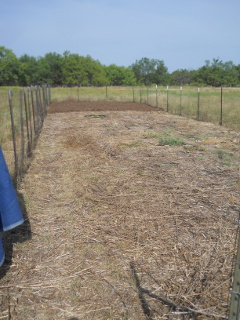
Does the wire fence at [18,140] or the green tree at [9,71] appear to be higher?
the green tree at [9,71]

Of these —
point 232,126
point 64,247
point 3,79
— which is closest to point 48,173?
point 64,247

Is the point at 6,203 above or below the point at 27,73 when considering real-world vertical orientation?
below

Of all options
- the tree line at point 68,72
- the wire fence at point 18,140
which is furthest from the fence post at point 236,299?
the tree line at point 68,72

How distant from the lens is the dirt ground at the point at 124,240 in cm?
238

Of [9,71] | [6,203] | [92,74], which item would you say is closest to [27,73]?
[9,71]

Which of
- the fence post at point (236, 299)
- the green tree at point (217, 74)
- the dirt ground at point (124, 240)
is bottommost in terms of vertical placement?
the dirt ground at point (124, 240)

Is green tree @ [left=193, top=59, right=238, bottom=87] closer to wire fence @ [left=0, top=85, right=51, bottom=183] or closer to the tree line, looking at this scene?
the tree line

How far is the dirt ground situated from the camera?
2379 mm

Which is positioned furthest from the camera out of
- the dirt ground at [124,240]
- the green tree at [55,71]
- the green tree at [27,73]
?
the green tree at [55,71]

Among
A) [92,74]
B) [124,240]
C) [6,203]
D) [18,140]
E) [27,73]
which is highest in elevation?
[27,73]

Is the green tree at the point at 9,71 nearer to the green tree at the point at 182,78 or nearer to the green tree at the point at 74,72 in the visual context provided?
the green tree at the point at 74,72

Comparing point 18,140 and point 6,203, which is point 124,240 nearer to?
A: point 6,203

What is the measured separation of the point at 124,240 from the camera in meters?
3.27

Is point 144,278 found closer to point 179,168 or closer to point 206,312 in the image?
point 206,312
